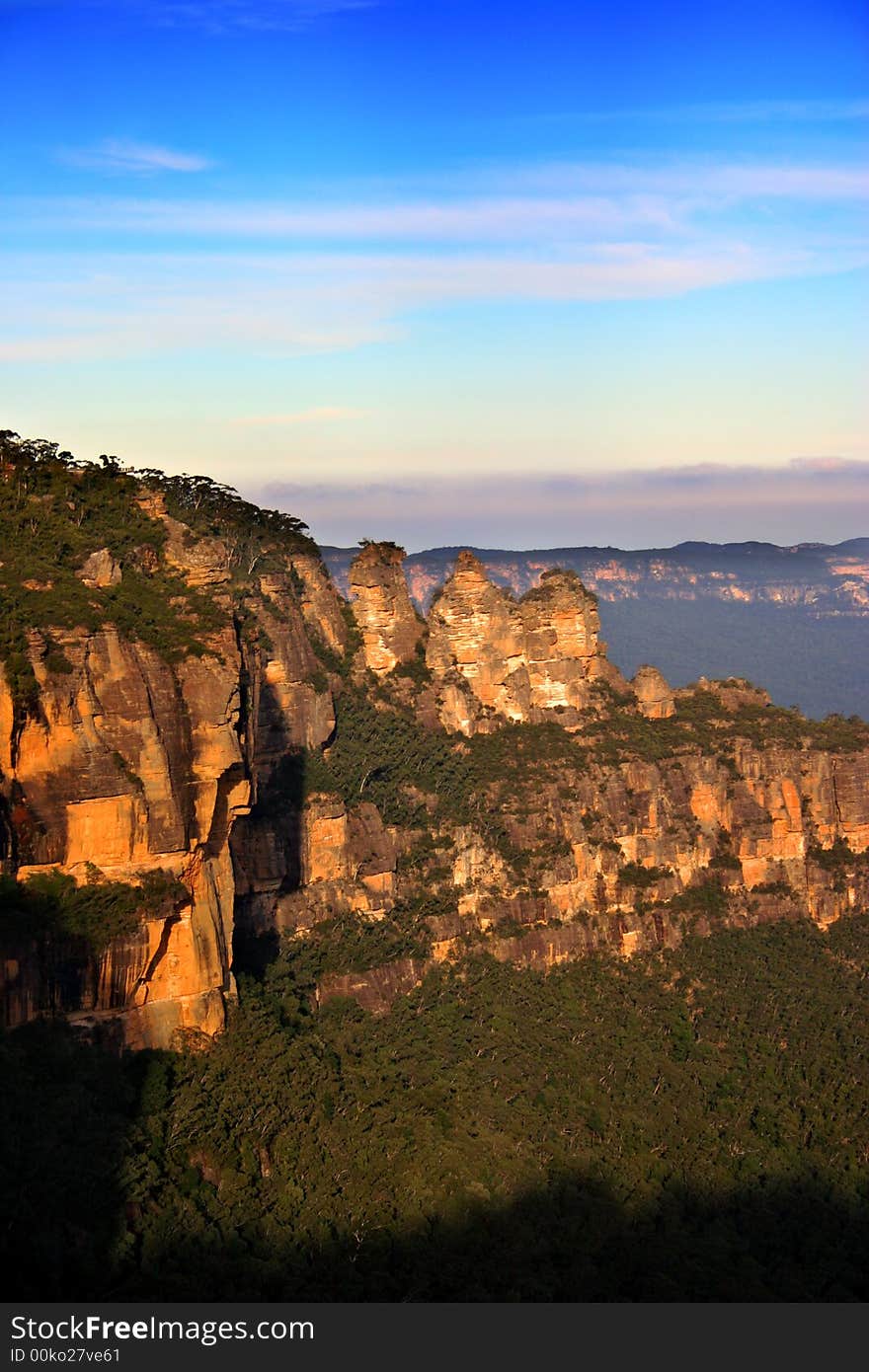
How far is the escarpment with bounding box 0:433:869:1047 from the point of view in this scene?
117 ft

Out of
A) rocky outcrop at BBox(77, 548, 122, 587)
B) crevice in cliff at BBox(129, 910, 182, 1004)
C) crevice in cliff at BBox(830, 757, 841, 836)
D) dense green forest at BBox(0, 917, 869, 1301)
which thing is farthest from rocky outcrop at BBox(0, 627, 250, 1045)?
crevice in cliff at BBox(830, 757, 841, 836)

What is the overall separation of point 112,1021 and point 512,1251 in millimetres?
11043

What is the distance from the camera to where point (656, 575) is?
6083 inches

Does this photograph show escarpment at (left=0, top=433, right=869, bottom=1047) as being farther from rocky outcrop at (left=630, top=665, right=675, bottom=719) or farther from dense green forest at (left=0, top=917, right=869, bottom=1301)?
dense green forest at (left=0, top=917, right=869, bottom=1301)

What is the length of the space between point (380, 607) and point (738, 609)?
9917cm

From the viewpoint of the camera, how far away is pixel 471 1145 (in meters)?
41.3

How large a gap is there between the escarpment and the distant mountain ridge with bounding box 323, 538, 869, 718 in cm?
6644

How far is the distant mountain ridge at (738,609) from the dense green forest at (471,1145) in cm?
8116

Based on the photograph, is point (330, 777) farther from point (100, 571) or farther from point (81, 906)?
point (81, 906)

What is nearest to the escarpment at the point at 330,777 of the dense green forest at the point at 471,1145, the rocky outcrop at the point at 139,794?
the rocky outcrop at the point at 139,794

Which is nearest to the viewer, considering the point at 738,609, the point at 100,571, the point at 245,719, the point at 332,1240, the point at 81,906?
the point at 332,1240

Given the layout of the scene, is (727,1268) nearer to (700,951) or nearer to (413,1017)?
(413,1017)

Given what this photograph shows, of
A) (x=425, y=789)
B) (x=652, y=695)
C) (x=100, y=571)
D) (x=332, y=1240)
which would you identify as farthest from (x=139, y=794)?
(x=652, y=695)

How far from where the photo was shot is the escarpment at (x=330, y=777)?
117ft
